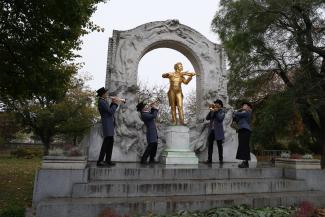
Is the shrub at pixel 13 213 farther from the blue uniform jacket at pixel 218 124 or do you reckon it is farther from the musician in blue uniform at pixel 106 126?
the blue uniform jacket at pixel 218 124

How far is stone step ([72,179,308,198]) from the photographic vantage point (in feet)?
21.0

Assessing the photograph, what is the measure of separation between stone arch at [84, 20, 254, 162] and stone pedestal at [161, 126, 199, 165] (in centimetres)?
146

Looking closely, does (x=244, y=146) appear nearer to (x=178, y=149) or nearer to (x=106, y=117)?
(x=178, y=149)

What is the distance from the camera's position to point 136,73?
460 inches

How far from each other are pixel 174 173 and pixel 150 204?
1.87m

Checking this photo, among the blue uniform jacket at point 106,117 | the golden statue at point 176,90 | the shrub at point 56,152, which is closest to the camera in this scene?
the shrub at point 56,152

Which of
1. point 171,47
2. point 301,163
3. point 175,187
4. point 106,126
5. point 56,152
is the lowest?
point 175,187

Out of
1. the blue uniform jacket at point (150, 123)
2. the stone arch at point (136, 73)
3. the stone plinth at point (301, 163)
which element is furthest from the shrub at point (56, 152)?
the stone plinth at point (301, 163)

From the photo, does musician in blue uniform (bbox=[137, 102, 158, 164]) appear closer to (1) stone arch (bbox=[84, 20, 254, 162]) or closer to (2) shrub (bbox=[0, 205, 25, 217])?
(1) stone arch (bbox=[84, 20, 254, 162])

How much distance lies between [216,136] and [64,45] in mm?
6544

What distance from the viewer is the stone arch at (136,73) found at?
10750 mm

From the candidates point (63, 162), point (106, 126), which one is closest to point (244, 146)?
point (106, 126)

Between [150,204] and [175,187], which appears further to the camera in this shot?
[175,187]

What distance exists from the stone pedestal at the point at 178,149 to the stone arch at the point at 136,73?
1.46m
